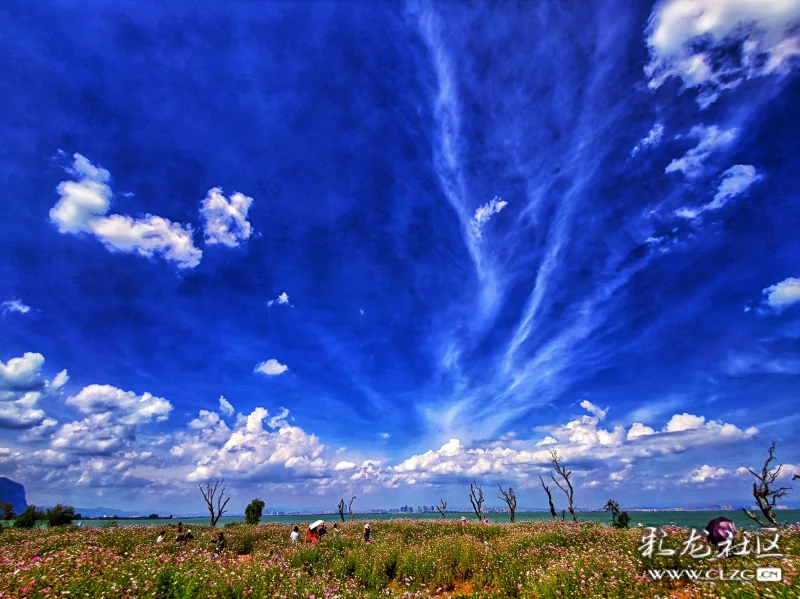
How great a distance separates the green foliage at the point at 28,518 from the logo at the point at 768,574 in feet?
195

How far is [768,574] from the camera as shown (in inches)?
329

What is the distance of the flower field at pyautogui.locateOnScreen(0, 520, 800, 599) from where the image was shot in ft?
27.5

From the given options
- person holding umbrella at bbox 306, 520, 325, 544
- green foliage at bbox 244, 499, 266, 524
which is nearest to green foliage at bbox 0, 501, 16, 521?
green foliage at bbox 244, 499, 266, 524

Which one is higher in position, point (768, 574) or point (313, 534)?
point (768, 574)

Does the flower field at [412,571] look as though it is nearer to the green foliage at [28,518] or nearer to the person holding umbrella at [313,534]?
the person holding umbrella at [313,534]

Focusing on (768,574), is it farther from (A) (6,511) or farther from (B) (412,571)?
(A) (6,511)

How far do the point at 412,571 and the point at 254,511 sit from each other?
112 ft

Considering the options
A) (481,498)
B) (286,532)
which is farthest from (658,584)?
(481,498)

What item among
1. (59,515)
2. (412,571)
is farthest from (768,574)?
(59,515)

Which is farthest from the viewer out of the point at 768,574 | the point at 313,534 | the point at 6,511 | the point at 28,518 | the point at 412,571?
the point at 6,511

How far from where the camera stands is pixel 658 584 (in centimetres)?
927

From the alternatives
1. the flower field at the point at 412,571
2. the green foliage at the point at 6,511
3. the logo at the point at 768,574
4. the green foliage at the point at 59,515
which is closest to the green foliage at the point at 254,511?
the green foliage at the point at 59,515

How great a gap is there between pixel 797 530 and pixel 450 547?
40.1 ft

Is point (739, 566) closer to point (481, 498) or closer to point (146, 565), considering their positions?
point (146, 565)
